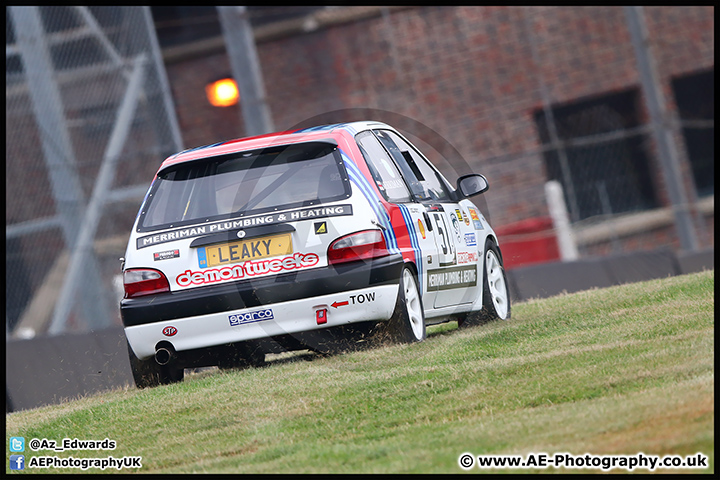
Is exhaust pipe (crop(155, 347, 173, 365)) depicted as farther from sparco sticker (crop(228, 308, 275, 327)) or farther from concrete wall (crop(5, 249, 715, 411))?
concrete wall (crop(5, 249, 715, 411))

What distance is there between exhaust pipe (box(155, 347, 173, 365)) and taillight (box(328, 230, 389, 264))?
124cm

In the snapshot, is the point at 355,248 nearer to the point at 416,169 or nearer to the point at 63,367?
the point at 416,169

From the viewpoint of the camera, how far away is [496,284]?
8.94 meters

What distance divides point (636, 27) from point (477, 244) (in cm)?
729

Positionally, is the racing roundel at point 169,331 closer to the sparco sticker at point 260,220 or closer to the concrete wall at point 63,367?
the sparco sticker at point 260,220

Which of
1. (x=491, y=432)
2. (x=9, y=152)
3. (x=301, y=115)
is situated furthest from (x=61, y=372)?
(x=301, y=115)

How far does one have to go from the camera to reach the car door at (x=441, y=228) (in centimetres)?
773

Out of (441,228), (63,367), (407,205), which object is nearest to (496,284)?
(441,228)

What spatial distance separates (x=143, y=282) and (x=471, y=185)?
2.83 meters

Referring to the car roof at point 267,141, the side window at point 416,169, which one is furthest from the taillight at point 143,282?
the side window at point 416,169

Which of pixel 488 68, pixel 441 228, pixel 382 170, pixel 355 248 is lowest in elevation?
pixel 441 228

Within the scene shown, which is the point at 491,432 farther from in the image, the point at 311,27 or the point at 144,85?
the point at 311,27

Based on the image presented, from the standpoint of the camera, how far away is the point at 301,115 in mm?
19922

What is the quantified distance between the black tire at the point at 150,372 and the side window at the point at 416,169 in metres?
2.24
